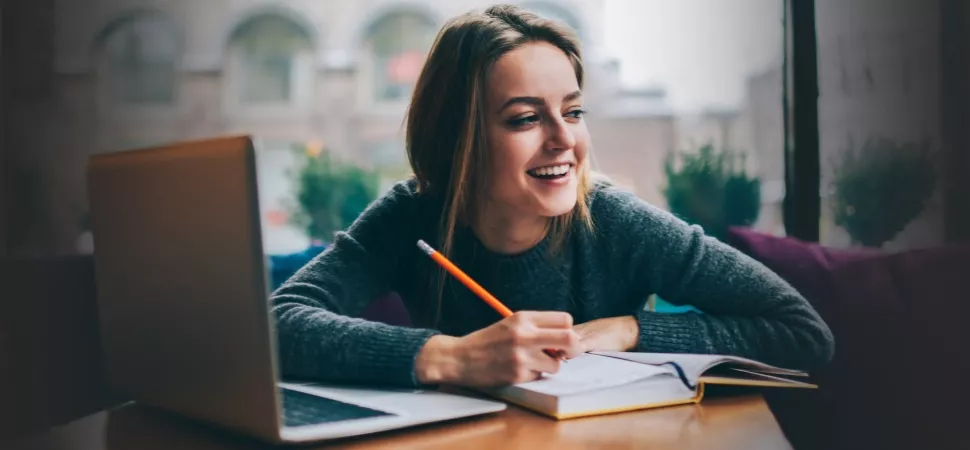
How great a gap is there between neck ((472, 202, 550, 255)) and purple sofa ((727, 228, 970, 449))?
0.38 metres

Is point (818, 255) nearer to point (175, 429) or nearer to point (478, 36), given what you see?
point (478, 36)

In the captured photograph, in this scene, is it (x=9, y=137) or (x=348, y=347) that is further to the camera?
(x=9, y=137)

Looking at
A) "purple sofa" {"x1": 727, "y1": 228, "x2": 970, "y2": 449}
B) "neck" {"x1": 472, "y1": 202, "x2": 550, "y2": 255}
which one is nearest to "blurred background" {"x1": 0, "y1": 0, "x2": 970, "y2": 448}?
"purple sofa" {"x1": 727, "y1": 228, "x2": 970, "y2": 449}

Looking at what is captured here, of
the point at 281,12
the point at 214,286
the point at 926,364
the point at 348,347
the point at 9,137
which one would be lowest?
the point at 926,364

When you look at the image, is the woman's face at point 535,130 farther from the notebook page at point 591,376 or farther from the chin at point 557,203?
the notebook page at point 591,376

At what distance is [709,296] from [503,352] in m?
0.41

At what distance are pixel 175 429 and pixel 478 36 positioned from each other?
2.22 feet

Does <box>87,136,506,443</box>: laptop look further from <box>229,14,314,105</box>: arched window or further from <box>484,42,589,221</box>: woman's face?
<box>229,14,314,105</box>: arched window

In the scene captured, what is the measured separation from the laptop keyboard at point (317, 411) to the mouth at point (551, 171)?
468mm

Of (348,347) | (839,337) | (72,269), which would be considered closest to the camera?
(348,347)

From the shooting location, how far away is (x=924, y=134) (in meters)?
1.64

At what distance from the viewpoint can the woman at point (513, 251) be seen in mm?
937

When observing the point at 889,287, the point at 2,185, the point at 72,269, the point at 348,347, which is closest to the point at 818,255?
the point at 889,287

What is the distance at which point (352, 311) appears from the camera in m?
1.17
